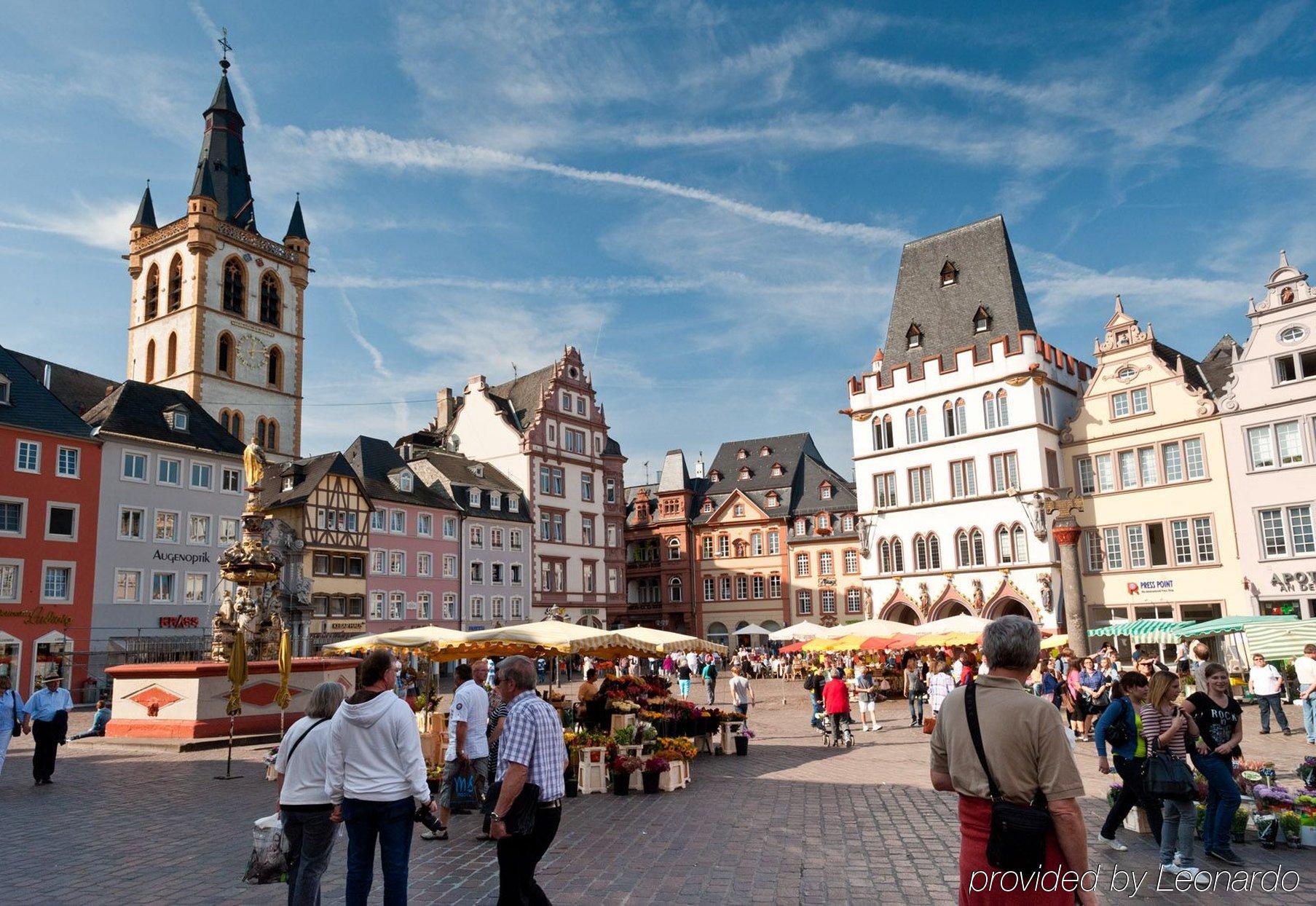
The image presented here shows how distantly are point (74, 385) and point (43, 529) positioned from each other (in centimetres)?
1691

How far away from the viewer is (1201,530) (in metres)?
39.3

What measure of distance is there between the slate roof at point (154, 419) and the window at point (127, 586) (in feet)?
18.2

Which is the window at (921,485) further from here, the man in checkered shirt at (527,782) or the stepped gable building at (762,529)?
the man in checkered shirt at (527,782)

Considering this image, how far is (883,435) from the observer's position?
50.5 meters

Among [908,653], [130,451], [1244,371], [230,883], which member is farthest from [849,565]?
[230,883]

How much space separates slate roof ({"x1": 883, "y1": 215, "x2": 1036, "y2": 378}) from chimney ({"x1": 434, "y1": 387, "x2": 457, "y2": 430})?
29816 millimetres

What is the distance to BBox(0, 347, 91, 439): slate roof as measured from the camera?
37.0 metres

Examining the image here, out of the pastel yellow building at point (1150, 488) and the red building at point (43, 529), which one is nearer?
the red building at point (43, 529)

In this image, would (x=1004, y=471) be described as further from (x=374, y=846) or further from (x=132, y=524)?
(x=374, y=846)

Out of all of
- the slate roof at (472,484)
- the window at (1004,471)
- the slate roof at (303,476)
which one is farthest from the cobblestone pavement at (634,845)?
the slate roof at (472,484)

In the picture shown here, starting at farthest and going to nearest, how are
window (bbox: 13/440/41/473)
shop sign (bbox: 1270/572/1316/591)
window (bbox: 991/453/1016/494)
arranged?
1. window (bbox: 991/453/1016/494)
2. window (bbox: 13/440/41/473)
3. shop sign (bbox: 1270/572/1316/591)

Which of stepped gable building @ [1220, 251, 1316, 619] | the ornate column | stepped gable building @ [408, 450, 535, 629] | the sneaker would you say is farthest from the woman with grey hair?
stepped gable building @ [408, 450, 535, 629]

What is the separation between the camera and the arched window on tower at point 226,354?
64062 millimetres

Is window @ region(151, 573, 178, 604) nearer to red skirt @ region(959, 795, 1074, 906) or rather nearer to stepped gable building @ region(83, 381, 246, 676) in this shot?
stepped gable building @ region(83, 381, 246, 676)
